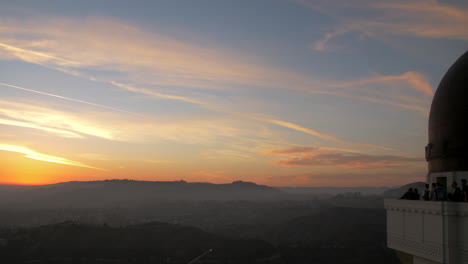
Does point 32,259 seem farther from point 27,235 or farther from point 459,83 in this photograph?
point 459,83

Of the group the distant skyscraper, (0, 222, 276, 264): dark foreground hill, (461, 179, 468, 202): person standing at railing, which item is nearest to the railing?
the distant skyscraper

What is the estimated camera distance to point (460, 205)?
11.0 metres

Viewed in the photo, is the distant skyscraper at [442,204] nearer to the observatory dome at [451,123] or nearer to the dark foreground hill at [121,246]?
the observatory dome at [451,123]

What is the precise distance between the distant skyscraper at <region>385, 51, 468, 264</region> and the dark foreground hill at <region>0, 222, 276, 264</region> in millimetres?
78228

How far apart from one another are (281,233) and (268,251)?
153 ft

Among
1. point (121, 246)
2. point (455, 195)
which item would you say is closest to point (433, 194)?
point (455, 195)

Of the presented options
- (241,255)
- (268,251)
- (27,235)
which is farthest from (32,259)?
(268,251)

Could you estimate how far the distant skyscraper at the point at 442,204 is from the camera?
11.1 metres

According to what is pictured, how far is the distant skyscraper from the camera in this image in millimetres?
11094

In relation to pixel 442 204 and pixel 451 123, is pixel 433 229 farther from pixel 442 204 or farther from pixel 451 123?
pixel 451 123

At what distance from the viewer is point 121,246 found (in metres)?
95.1

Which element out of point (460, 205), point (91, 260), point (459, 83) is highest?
point (459, 83)

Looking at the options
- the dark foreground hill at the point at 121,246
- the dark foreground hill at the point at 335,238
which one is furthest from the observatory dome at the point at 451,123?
the dark foreground hill at the point at 335,238

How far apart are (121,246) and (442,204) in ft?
306
